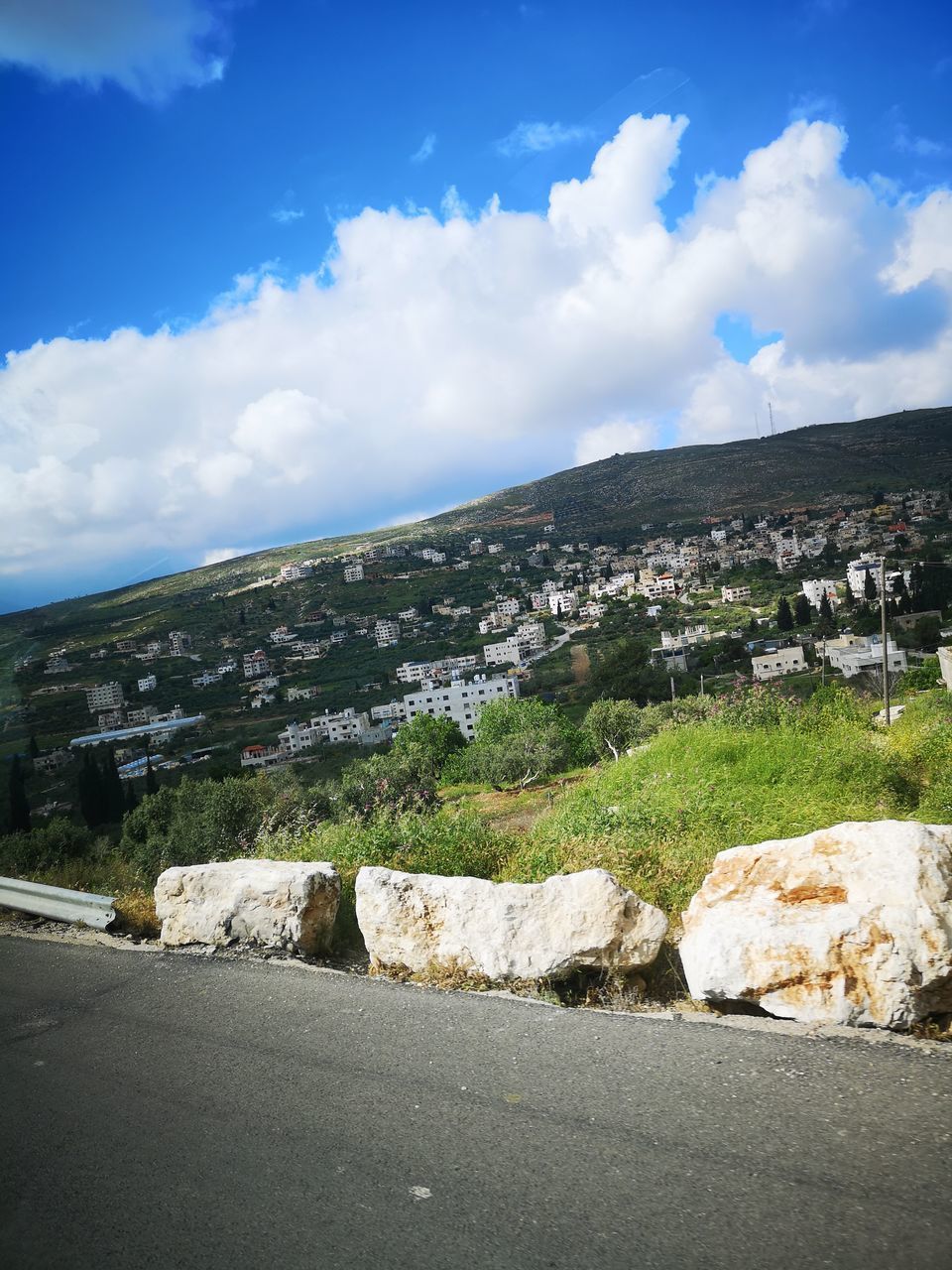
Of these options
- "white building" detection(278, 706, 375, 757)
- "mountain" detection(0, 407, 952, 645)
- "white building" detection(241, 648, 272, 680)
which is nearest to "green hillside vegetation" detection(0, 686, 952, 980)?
"white building" detection(278, 706, 375, 757)

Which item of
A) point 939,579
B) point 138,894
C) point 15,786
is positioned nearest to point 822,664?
point 939,579

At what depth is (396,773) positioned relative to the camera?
3259 cm

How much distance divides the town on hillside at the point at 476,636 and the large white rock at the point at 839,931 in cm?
2228

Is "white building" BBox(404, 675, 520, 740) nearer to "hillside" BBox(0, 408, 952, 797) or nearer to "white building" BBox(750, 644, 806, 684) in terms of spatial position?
"hillside" BBox(0, 408, 952, 797)

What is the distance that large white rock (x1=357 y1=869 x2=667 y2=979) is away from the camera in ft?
12.8

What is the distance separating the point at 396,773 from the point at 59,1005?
28.6 meters

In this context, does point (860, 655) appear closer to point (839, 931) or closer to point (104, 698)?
point (839, 931)

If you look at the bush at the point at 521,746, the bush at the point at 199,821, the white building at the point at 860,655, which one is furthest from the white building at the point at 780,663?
the bush at the point at 199,821

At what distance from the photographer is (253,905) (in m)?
4.99

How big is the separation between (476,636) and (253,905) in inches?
3638

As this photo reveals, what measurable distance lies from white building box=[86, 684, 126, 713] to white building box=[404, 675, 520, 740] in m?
27.0

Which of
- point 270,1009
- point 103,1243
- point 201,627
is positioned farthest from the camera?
point 201,627

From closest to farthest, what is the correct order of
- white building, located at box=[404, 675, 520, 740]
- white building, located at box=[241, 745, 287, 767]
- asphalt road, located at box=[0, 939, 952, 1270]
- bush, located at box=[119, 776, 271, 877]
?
asphalt road, located at box=[0, 939, 952, 1270], bush, located at box=[119, 776, 271, 877], white building, located at box=[241, 745, 287, 767], white building, located at box=[404, 675, 520, 740]

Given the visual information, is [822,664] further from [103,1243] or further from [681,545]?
[681,545]
